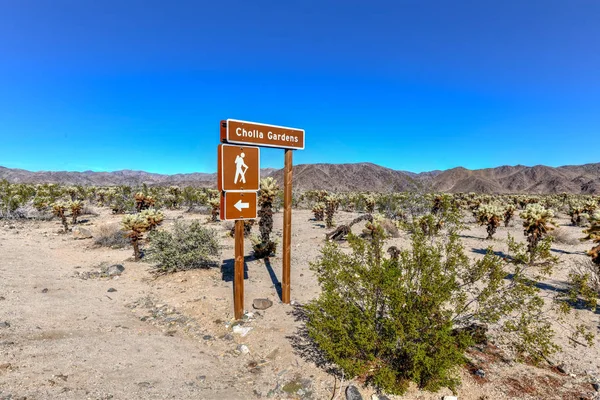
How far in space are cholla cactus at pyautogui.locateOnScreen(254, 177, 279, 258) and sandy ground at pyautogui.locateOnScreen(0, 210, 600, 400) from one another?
2.12 meters

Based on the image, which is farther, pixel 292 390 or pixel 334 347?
pixel 334 347

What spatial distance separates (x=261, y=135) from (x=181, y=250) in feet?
16.2

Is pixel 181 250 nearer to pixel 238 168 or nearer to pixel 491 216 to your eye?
pixel 238 168

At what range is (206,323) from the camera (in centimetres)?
577

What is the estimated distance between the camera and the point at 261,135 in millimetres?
5711

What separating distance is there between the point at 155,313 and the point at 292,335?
3078 millimetres

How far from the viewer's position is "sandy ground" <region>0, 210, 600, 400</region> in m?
3.60

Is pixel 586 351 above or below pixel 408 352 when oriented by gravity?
below

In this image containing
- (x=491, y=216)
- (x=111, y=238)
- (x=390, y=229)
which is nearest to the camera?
(x=111, y=238)

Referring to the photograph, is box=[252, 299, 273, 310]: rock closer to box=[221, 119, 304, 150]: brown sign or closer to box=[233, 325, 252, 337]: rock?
box=[233, 325, 252, 337]: rock

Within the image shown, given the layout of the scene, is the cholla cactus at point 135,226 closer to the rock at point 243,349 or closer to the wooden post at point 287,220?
the wooden post at point 287,220

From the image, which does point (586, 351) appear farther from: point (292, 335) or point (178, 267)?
point (178, 267)

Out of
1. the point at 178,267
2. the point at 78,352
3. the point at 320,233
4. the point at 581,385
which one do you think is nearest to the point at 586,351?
the point at 581,385

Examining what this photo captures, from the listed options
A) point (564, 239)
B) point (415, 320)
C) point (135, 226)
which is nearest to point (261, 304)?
point (415, 320)
